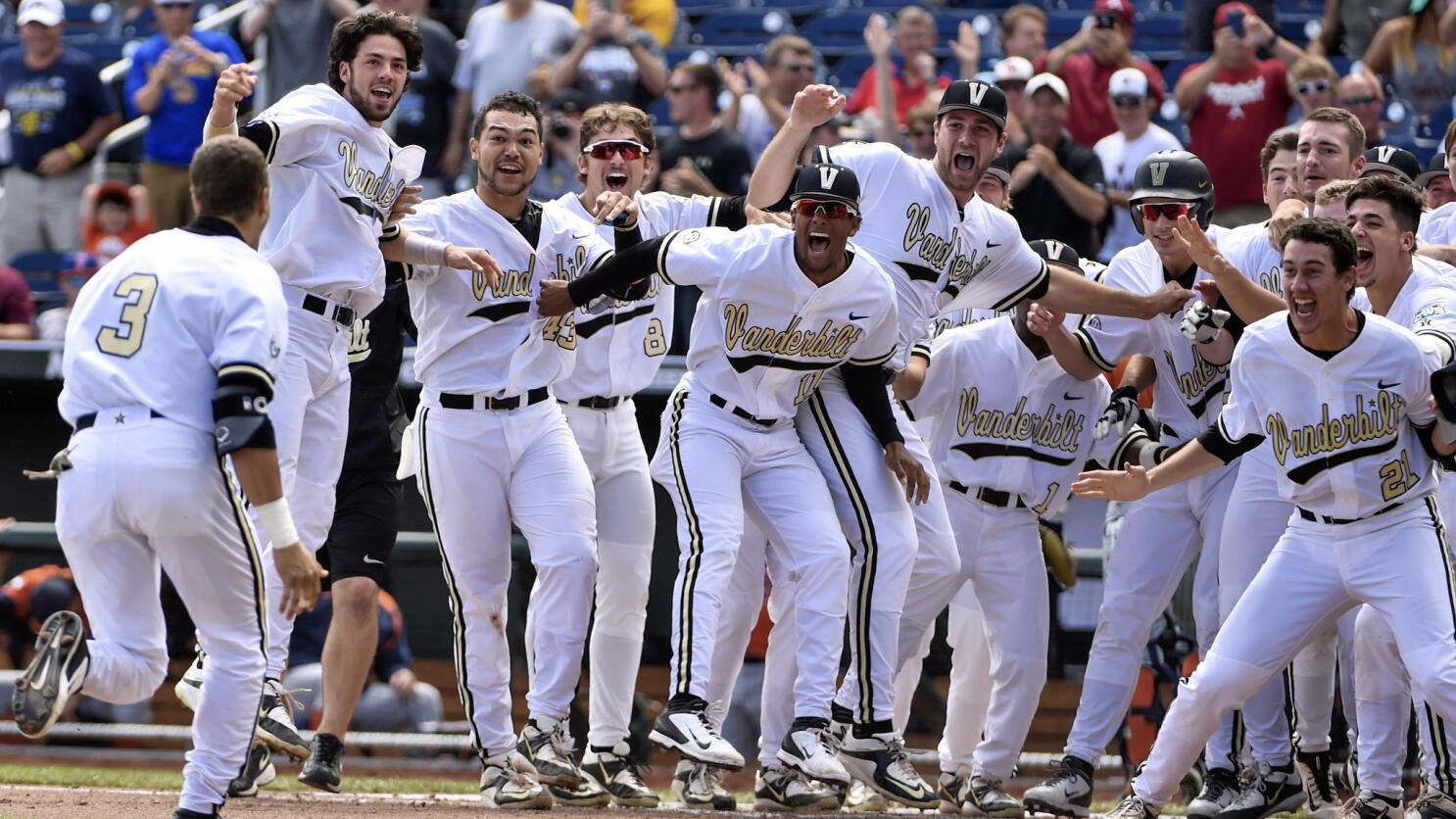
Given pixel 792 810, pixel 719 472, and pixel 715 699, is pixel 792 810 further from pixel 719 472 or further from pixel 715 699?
pixel 719 472

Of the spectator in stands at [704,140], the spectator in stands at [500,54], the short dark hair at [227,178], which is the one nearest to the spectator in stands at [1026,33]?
the spectator in stands at [704,140]

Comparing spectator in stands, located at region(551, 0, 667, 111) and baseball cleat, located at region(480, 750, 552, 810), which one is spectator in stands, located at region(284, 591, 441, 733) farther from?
spectator in stands, located at region(551, 0, 667, 111)

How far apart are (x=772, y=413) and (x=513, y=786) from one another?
1.45 metres

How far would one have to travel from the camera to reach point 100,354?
4609 millimetres

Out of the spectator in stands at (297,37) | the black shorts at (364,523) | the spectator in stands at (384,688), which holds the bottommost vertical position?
the spectator in stands at (384,688)

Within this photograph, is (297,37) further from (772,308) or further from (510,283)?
(772,308)

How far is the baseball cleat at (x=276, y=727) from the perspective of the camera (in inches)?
244

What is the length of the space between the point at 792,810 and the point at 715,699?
47 centimetres

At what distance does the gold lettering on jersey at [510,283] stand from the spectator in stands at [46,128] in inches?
206

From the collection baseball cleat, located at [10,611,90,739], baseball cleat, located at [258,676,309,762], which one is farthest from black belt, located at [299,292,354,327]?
baseball cleat, located at [10,611,90,739]

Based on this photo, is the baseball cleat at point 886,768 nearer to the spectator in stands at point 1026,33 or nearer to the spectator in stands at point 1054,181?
the spectator in stands at point 1054,181

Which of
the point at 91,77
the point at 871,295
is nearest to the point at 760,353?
the point at 871,295

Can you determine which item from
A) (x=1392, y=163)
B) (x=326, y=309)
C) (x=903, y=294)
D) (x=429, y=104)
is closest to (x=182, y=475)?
(x=326, y=309)

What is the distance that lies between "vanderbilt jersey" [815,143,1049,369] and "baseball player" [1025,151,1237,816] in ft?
1.30
